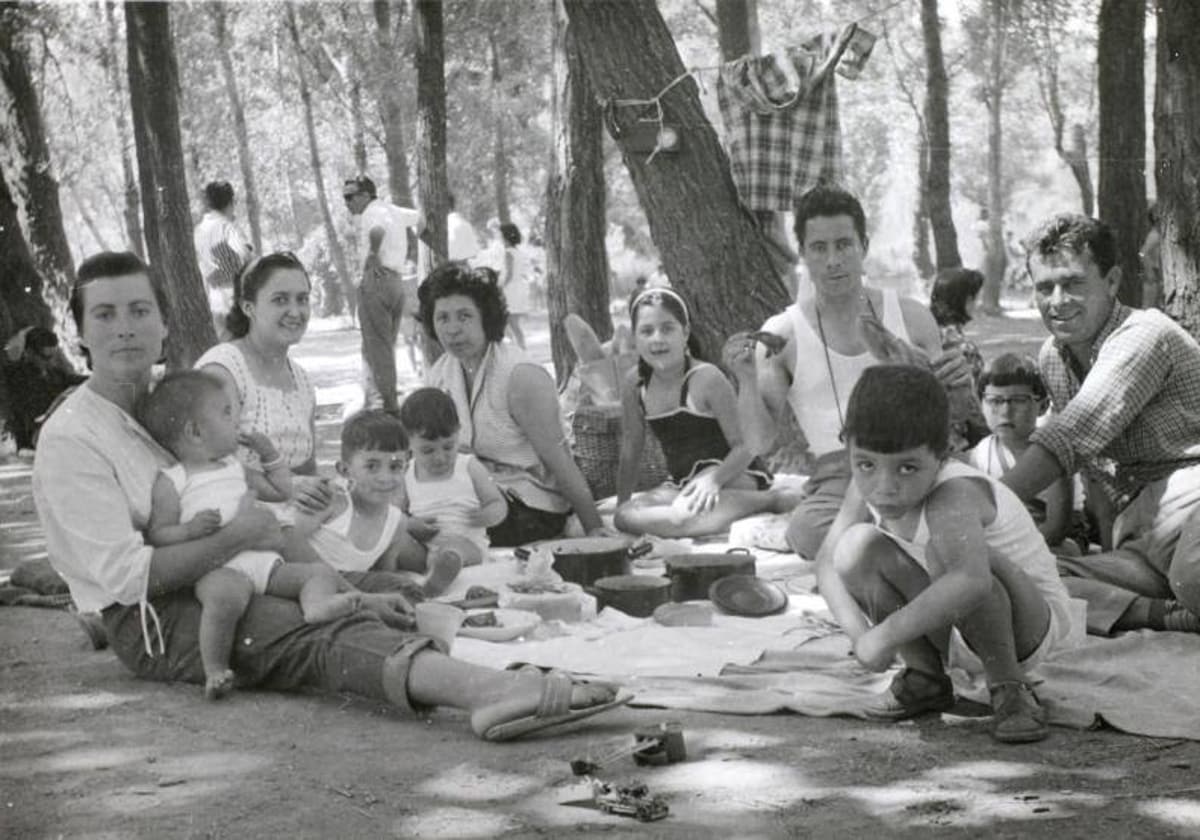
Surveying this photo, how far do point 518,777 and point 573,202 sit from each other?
7.49 m

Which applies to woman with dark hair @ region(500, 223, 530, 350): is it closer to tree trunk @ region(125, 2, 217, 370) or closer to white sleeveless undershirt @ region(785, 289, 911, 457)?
tree trunk @ region(125, 2, 217, 370)

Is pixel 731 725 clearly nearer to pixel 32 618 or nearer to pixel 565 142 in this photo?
pixel 32 618

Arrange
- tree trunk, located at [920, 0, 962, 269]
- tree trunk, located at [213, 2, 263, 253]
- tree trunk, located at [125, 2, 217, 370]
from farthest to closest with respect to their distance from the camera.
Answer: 1. tree trunk, located at [213, 2, 263, 253]
2. tree trunk, located at [920, 0, 962, 269]
3. tree trunk, located at [125, 2, 217, 370]

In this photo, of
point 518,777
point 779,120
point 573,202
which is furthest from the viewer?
point 573,202

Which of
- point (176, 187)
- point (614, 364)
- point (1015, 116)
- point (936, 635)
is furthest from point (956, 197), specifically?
point (936, 635)

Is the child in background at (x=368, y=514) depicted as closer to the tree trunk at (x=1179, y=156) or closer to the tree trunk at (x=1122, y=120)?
the tree trunk at (x=1179, y=156)

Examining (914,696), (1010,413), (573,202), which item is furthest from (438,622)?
(573,202)

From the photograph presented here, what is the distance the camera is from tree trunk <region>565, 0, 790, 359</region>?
8031 mm

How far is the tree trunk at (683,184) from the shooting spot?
8.03 m

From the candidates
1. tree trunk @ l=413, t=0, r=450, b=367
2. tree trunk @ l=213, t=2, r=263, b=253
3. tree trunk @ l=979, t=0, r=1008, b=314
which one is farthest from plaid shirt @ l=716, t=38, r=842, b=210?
tree trunk @ l=213, t=2, r=263, b=253

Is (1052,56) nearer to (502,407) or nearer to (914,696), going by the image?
(502,407)

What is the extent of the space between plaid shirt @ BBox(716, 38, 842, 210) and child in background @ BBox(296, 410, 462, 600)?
3.81m

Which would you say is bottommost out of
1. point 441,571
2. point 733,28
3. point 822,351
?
point 441,571

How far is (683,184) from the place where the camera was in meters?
8.18
